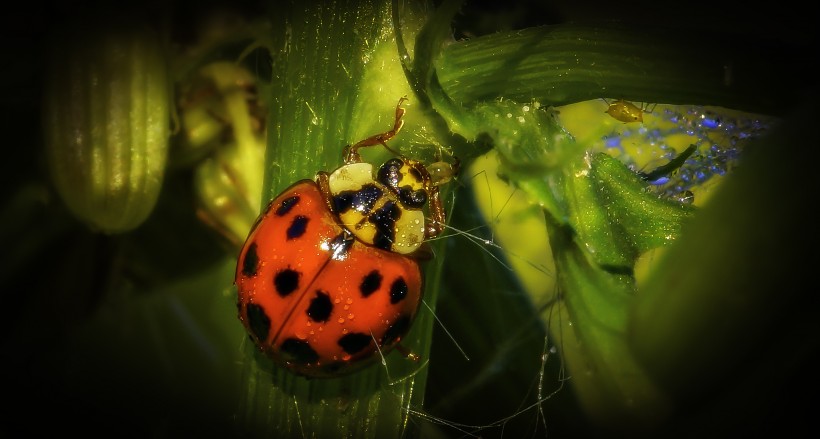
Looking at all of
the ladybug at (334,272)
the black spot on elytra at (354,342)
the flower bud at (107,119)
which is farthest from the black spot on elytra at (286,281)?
the flower bud at (107,119)

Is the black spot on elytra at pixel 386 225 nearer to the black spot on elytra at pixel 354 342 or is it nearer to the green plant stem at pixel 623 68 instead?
the black spot on elytra at pixel 354 342

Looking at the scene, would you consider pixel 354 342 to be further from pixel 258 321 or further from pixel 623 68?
pixel 623 68

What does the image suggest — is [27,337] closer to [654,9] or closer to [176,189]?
[176,189]

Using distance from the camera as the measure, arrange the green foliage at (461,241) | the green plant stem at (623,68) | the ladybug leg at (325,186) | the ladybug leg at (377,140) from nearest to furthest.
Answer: the green foliage at (461,241), the green plant stem at (623,68), the ladybug leg at (377,140), the ladybug leg at (325,186)

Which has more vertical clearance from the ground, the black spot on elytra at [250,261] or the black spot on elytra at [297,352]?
the black spot on elytra at [250,261]

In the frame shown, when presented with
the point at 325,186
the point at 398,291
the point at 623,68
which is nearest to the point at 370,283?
the point at 398,291

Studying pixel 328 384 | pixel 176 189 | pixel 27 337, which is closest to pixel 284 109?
pixel 328 384

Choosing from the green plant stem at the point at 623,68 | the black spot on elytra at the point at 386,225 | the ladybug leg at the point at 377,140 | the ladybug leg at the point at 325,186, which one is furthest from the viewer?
the black spot on elytra at the point at 386,225
